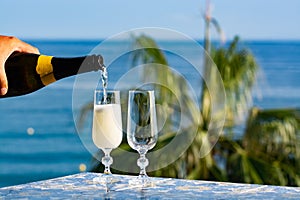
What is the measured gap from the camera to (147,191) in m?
1.85

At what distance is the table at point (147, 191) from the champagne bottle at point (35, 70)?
305 mm

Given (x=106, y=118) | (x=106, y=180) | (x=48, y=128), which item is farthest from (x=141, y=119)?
(x=48, y=128)

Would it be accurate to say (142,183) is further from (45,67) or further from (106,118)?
(45,67)

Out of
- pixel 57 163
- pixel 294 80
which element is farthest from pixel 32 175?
pixel 294 80

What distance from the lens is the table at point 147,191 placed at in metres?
1.79

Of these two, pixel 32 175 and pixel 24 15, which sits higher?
pixel 24 15

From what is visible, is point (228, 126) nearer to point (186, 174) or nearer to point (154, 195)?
point (186, 174)

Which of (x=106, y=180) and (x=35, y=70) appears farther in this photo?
(x=35, y=70)

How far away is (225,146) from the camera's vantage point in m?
5.40

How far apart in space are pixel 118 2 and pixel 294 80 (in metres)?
3.47

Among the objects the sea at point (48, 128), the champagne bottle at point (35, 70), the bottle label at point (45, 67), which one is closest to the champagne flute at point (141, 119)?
the champagne bottle at point (35, 70)

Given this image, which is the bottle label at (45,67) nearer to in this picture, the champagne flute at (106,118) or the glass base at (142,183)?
the champagne flute at (106,118)

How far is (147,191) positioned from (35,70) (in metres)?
0.55

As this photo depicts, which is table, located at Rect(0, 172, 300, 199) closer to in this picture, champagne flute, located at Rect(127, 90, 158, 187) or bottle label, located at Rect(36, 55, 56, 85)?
champagne flute, located at Rect(127, 90, 158, 187)
